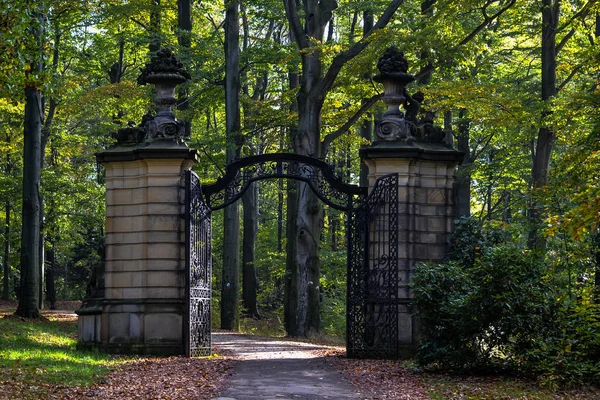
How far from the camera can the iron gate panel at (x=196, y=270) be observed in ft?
47.6

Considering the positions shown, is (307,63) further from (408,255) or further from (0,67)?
(0,67)

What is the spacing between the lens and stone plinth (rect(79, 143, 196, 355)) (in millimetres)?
14711

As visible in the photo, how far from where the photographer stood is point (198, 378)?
11.4m

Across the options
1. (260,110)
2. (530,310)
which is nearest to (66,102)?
(260,110)

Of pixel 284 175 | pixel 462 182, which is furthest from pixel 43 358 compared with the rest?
pixel 462 182

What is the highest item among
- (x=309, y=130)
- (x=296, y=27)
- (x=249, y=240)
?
(x=296, y=27)

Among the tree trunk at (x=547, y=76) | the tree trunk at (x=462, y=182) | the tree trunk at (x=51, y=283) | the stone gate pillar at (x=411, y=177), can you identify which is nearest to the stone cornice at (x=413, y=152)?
the stone gate pillar at (x=411, y=177)

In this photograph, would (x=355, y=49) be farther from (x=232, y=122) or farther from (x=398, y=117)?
(x=232, y=122)

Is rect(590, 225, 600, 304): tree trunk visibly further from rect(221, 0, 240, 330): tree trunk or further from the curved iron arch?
rect(221, 0, 240, 330): tree trunk

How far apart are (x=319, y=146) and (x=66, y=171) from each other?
14.2 metres

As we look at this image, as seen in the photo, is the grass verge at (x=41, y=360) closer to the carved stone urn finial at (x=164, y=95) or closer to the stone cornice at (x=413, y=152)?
the carved stone urn finial at (x=164, y=95)

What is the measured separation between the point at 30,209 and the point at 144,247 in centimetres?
641

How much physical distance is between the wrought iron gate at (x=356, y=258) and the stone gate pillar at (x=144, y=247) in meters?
0.28

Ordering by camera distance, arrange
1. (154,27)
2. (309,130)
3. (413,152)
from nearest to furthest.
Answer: (413,152)
(309,130)
(154,27)
